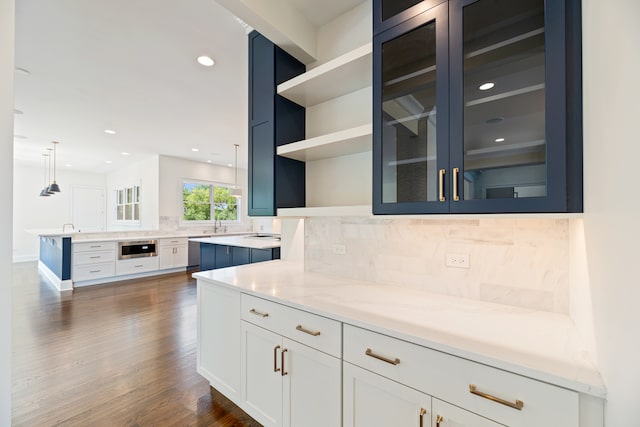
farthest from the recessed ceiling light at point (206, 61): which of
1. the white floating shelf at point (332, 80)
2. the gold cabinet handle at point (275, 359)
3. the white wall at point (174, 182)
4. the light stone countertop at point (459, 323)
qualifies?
the white wall at point (174, 182)

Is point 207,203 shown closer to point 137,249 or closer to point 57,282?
point 137,249

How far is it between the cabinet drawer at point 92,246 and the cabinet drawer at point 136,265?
363 millimetres

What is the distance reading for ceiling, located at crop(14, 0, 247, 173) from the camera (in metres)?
2.03

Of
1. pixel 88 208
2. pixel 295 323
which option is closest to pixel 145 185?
pixel 88 208

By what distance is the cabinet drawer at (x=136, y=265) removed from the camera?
17.8 ft

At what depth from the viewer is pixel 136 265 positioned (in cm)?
564

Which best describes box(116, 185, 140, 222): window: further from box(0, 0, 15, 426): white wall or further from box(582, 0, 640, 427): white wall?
box(582, 0, 640, 427): white wall

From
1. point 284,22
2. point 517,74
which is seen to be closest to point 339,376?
point 517,74

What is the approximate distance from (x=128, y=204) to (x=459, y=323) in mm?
9472

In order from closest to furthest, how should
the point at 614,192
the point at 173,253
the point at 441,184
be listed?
the point at 614,192 < the point at 441,184 < the point at 173,253

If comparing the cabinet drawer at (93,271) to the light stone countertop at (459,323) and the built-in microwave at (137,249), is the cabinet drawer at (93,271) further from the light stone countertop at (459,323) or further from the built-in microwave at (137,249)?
the light stone countertop at (459,323)

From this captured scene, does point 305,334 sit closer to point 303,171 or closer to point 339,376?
point 339,376

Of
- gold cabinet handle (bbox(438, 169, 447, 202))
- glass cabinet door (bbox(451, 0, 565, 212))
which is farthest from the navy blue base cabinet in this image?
glass cabinet door (bbox(451, 0, 565, 212))

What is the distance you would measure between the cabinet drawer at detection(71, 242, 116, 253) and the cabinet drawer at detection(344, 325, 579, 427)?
19.6 feet
